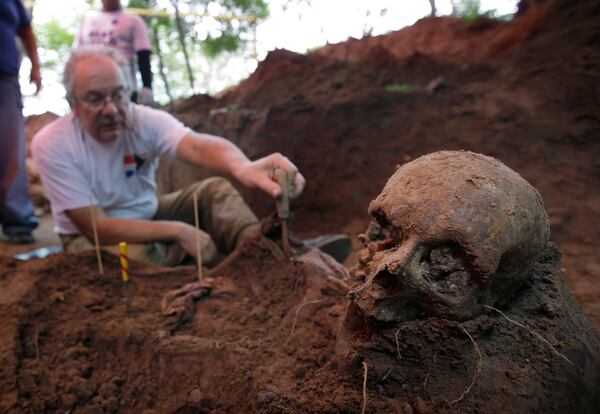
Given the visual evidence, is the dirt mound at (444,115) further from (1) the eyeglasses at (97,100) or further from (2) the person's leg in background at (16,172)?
(1) the eyeglasses at (97,100)

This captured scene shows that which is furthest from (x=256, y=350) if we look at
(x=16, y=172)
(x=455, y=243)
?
(x=16, y=172)

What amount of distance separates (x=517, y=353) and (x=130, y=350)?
1307 mm

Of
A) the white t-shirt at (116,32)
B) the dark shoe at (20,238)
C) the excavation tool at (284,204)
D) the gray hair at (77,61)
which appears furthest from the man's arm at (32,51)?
the excavation tool at (284,204)

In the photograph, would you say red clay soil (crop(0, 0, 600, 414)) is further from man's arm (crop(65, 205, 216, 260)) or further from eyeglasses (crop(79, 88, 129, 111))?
eyeglasses (crop(79, 88, 129, 111))

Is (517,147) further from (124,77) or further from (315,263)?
(124,77)

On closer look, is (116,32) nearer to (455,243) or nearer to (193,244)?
(193,244)

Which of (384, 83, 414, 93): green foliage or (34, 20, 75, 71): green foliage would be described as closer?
(384, 83, 414, 93): green foliage

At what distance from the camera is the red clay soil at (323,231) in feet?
4.36

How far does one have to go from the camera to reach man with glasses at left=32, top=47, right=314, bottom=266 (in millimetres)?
2590

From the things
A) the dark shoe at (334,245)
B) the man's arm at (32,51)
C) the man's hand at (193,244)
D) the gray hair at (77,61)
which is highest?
the man's arm at (32,51)

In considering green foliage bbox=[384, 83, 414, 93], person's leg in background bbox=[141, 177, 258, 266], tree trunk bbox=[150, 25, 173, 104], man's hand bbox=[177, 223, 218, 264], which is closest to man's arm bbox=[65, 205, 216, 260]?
man's hand bbox=[177, 223, 218, 264]

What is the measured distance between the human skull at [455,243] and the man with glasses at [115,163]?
1.32 metres

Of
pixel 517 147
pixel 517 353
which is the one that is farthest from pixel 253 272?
pixel 517 147

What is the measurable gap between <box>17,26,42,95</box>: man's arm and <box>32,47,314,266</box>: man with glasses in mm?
1543
